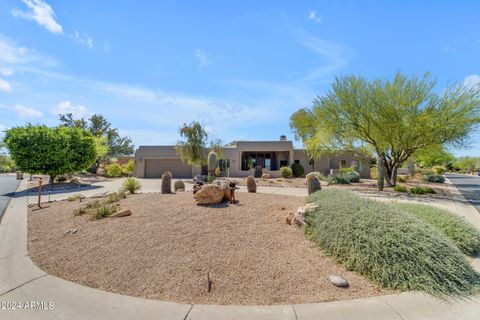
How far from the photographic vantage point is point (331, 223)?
542 centimetres

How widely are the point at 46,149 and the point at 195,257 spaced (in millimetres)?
18398

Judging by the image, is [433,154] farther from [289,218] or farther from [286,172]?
[289,218]

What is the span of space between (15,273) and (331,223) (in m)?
6.12

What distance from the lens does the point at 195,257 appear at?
4.73m

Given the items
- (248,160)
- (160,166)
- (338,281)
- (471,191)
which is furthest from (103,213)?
(471,191)

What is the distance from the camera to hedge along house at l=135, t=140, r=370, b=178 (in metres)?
26.8

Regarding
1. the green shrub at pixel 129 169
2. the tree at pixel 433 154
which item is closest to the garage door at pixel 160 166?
the green shrub at pixel 129 169

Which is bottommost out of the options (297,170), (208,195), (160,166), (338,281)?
(338,281)

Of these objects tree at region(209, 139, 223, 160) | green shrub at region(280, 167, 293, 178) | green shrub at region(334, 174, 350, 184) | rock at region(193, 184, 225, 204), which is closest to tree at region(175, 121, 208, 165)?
tree at region(209, 139, 223, 160)

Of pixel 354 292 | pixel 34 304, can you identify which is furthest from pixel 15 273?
pixel 354 292

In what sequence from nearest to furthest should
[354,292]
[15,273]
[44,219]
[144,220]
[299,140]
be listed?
[354,292], [15,273], [144,220], [44,219], [299,140]

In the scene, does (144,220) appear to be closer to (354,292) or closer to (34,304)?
(34,304)

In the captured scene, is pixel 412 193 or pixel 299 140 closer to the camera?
pixel 412 193

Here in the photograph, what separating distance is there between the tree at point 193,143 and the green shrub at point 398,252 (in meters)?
18.5
